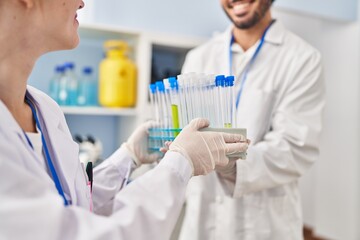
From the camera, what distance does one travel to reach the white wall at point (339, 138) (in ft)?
9.51

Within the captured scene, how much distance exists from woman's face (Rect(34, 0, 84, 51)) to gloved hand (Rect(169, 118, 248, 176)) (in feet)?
1.01

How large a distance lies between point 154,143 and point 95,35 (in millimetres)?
1195

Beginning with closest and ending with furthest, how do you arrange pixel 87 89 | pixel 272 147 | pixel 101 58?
pixel 272 147
pixel 87 89
pixel 101 58

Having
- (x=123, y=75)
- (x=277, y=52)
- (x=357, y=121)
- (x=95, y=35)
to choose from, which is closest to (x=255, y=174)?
(x=277, y=52)

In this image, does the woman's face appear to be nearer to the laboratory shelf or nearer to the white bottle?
the laboratory shelf

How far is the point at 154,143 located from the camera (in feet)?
3.89

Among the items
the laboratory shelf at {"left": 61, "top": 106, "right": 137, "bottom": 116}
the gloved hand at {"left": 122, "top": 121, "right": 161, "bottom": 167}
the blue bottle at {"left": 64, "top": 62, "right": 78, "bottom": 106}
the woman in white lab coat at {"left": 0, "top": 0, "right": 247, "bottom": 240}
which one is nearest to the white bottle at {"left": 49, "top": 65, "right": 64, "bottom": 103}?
the blue bottle at {"left": 64, "top": 62, "right": 78, "bottom": 106}

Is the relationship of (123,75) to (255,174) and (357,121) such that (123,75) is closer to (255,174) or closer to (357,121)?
(255,174)

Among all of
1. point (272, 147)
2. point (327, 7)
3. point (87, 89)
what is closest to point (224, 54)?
point (272, 147)

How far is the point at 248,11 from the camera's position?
1.46 meters

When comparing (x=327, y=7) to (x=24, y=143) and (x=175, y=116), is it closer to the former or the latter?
(x=175, y=116)

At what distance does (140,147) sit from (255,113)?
43 cm

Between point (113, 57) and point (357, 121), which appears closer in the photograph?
point (113, 57)

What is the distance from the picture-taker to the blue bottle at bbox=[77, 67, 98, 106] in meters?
2.14
